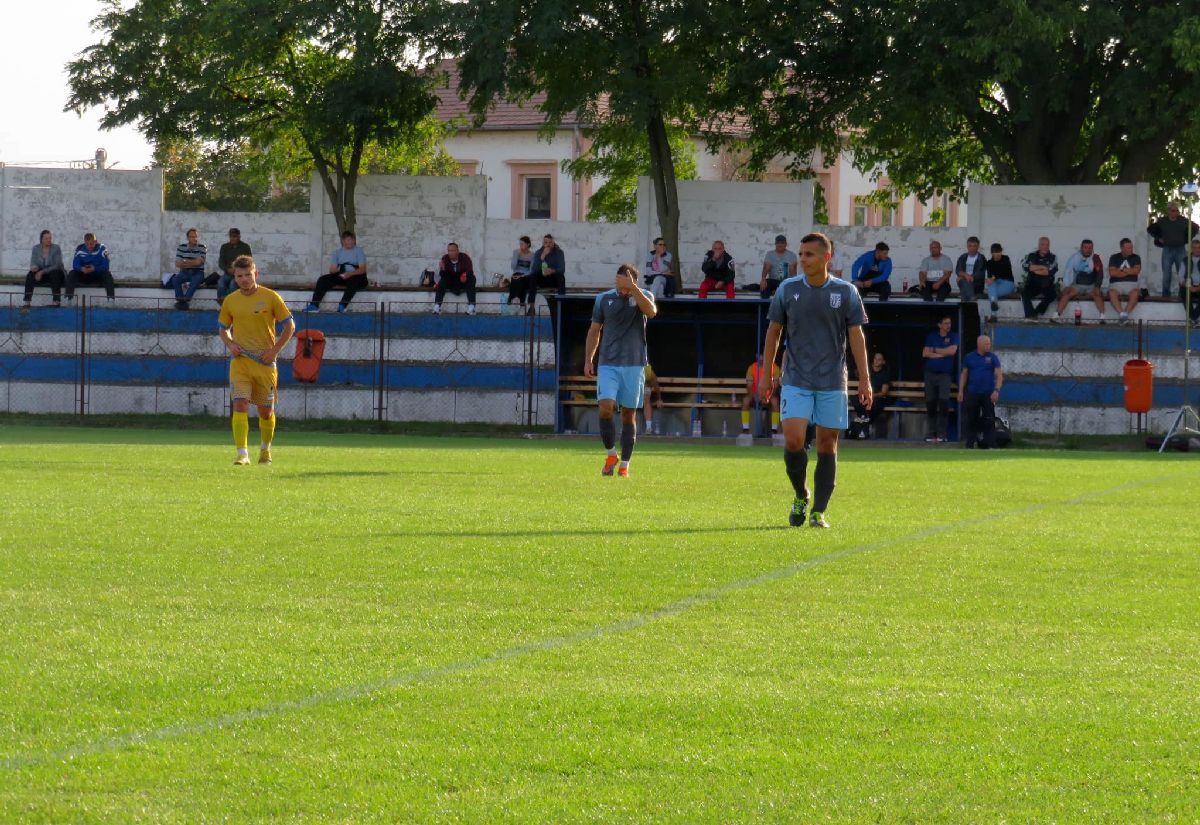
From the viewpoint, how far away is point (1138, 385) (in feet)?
98.5

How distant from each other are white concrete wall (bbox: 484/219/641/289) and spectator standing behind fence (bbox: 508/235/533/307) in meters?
2.72

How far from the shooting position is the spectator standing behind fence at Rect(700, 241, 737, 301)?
107ft

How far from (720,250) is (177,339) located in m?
10.4

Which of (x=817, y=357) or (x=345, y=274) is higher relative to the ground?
(x=345, y=274)

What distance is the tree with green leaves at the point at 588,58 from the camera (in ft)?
108

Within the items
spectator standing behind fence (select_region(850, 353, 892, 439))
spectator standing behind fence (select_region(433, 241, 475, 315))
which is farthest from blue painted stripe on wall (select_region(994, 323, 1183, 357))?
spectator standing behind fence (select_region(433, 241, 475, 315))

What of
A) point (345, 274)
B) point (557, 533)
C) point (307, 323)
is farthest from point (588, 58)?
point (557, 533)

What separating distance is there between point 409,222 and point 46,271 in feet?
23.7

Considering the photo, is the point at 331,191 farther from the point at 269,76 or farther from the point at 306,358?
the point at 306,358

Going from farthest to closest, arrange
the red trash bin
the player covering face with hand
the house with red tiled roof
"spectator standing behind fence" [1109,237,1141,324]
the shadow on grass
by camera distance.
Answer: the house with red tiled roof, "spectator standing behind fence" [1109,237,1141,324], the red trash bin, the player covering face with hand, the shadow on grass

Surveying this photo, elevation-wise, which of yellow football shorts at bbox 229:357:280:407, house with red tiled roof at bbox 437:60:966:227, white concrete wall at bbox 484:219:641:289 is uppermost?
house with red tiled roof at bbox 437:60:966:227

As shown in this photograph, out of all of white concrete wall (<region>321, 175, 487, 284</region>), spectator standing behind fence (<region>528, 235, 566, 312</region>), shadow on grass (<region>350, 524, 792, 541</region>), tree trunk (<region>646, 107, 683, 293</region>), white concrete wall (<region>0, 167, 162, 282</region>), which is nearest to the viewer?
shadow on grass (<region>350, 524, 792, 541</region>)

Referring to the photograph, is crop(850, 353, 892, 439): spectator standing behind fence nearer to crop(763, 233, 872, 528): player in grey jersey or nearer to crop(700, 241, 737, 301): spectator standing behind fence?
crop(700, 241, 737, 301): spectator standing behind fence

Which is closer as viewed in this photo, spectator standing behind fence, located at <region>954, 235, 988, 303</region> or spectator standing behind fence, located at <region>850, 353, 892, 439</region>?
spectator standing behind fence, located at <region>850, 353, 892, 439</region>
